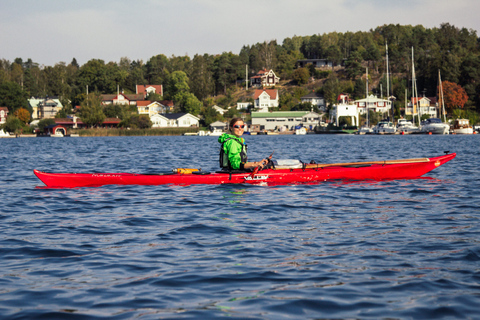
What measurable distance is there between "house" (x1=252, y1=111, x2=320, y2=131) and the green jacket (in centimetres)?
10016

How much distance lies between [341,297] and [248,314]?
42.9 inches

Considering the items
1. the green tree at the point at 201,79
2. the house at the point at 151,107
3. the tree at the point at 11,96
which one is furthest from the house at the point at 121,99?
the tree at the point at 11,96

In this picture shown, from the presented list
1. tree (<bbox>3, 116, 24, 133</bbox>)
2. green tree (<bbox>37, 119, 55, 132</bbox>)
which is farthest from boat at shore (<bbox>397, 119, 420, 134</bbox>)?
tree (<bbox>3, 116, 24, 133</bbox>)

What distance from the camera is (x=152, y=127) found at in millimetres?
113062

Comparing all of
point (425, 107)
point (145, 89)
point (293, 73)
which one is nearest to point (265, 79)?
point (293, 73)

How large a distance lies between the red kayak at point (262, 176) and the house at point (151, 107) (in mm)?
120136

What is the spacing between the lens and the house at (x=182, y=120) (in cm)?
11578

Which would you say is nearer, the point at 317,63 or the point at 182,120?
the point at 182,120

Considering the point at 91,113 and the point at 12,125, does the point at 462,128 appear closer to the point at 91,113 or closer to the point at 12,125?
the point at 91,113

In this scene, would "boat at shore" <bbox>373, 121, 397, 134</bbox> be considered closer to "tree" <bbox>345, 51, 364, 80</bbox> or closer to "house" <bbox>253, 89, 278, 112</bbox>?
"house" <bbox>253, 89, 278, 112</bbox>

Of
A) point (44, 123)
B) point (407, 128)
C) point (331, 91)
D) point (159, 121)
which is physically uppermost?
point (331, 91)

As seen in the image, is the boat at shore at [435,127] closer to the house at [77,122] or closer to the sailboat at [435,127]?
the sailboat at [435,127]

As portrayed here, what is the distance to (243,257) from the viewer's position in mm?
6914

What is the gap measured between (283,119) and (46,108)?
199 feet
